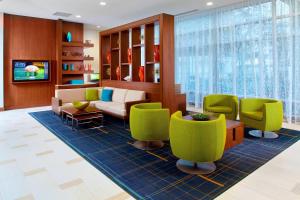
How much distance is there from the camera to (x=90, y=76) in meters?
9.14

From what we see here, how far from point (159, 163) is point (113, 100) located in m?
3.59

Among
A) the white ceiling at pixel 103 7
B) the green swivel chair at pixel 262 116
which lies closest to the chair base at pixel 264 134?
the green swivel chair at pixel 262 116

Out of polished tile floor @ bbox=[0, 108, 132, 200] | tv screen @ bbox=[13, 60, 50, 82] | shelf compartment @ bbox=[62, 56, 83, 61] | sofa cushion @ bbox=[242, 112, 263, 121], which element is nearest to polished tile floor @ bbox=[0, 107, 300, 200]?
polished tile floor @ bbox=[0, 108, 132, 200]

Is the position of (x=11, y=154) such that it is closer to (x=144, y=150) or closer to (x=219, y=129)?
(x=144, y=150)

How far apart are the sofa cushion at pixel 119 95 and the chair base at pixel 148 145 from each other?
2.22m

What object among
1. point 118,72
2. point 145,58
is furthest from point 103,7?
point 145,58

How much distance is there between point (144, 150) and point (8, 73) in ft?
20.4

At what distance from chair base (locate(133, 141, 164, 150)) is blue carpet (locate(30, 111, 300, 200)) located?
126 mm

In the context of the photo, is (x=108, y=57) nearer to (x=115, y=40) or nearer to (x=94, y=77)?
(x=115, y=40)

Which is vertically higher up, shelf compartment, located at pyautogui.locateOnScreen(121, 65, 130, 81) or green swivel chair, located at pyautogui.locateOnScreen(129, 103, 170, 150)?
shelf compartment, located at pyautogui.locateOnScreen(121, 65, 130, 81)

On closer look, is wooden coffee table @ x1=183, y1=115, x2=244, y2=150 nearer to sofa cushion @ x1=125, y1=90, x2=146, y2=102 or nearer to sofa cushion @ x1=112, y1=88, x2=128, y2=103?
sofa cushion @ x1=125, y1=90, x2=146, y2=102

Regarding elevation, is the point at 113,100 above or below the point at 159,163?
above

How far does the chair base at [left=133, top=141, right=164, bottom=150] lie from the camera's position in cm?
383

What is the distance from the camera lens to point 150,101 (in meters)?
5.42
